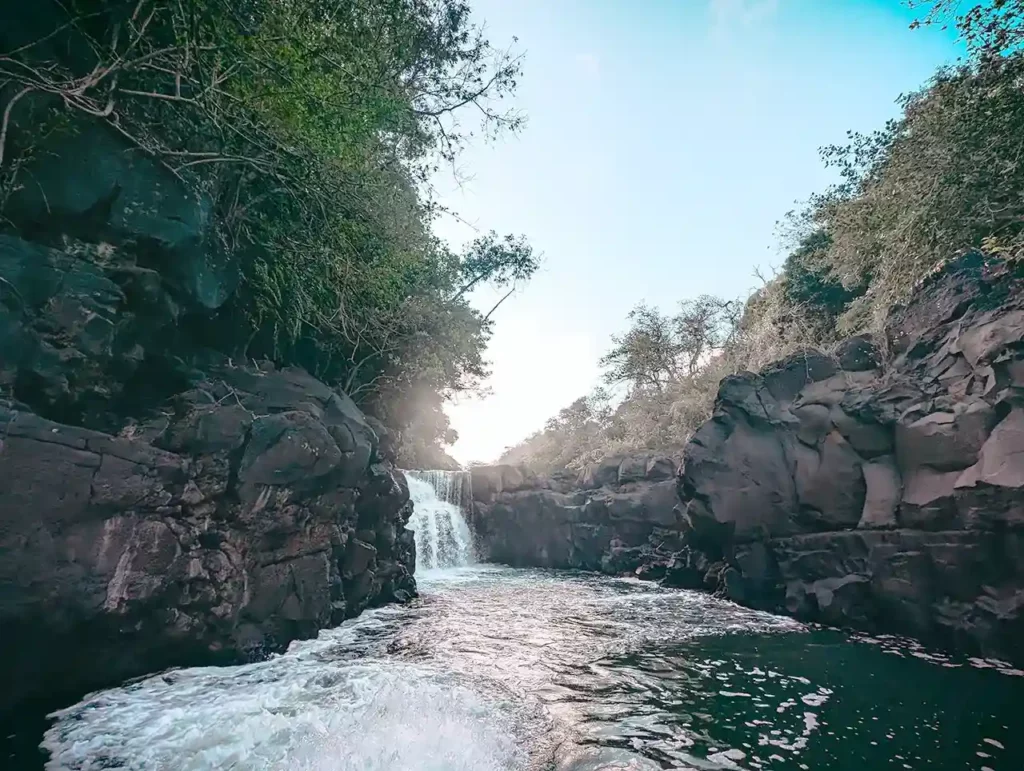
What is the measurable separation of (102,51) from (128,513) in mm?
6060

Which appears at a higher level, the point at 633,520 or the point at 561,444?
the point at 561,444

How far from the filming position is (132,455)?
7.26 metres

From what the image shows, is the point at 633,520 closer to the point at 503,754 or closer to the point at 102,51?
the point at 503,754

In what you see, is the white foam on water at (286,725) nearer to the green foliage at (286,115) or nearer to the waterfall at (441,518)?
the green foliage at (286,115)

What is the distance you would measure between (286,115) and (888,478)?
13799 millimetres

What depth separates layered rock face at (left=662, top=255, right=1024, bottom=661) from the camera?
9.36 m

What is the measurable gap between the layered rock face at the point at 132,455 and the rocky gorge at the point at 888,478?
10.8 m

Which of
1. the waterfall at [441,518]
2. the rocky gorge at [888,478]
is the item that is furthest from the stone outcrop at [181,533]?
the waterfall at [441,518]

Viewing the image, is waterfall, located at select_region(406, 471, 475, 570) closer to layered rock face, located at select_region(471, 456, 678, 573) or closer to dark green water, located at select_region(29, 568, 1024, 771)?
layered rock face, located at select_region(471, 456, 678, 573)

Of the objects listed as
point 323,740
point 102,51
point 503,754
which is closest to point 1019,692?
point 503,754

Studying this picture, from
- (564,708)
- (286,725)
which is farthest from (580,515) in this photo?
(286,725)

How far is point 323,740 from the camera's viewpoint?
576 centimetres

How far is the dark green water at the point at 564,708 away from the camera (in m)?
5.64

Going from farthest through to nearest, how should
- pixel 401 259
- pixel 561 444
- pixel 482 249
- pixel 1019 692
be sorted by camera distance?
pixel 561 444
pixel 482 249
pixel 401 259
pixel 1019 692
